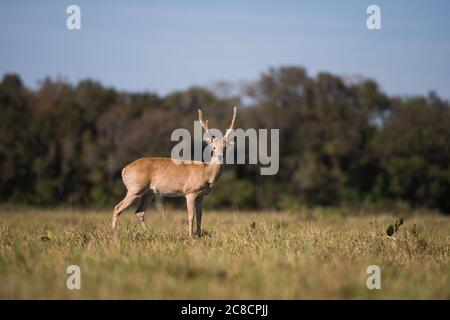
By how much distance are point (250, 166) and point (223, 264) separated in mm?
34500

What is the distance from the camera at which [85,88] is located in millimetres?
52000

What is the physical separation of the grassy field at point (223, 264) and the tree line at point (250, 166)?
2245 centimetres

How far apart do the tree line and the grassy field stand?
2245cm

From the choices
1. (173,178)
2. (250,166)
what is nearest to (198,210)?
(173,178)

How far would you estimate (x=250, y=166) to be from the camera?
43188mm

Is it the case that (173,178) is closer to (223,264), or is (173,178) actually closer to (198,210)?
(198,210)

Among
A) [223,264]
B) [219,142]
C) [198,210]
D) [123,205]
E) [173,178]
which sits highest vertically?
[219,142]

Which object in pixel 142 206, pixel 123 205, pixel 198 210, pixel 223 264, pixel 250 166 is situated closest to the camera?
pixel 223 264

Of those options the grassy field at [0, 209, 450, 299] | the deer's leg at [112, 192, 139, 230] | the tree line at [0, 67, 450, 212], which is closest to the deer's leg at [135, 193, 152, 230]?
the deer's leg at [112, 192, 139, 230]

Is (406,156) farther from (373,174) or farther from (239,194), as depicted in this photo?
(239,194)

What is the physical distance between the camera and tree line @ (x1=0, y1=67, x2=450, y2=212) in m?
39.4

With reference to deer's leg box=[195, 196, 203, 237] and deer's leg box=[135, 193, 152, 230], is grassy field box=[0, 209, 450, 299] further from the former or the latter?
deer's leg box=[135, 193, 152, 230]
